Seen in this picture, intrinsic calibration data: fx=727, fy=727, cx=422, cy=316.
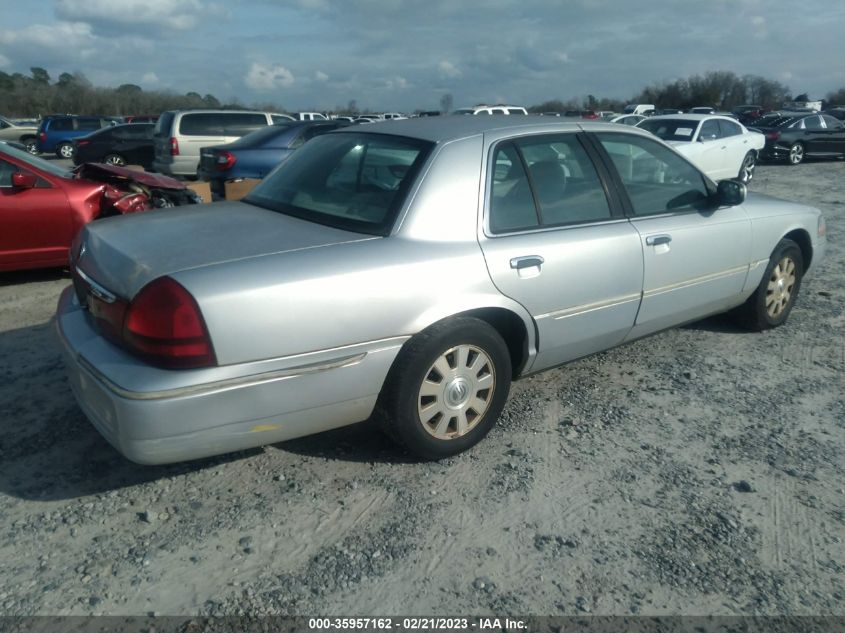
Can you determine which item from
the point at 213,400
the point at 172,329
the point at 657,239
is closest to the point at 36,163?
the point at 172,329

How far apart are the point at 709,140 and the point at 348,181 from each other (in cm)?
1276

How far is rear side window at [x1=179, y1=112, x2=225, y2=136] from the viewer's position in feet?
50.8

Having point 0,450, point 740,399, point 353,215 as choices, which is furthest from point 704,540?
point 0,450

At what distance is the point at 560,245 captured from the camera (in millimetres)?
3625

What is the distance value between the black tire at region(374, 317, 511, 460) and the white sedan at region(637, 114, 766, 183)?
459 inches

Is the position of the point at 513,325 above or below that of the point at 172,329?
below

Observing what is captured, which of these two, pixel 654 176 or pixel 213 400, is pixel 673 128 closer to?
pixel 654 176

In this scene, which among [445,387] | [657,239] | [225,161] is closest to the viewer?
[445,387]

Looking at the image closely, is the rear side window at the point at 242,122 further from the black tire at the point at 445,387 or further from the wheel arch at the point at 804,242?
the black tire at the point at 445,387

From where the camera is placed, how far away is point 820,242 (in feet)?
18.0

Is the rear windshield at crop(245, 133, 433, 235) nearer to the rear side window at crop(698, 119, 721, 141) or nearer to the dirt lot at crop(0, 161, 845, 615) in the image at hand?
the dirt lot at crop(0, 161, 845, 615)

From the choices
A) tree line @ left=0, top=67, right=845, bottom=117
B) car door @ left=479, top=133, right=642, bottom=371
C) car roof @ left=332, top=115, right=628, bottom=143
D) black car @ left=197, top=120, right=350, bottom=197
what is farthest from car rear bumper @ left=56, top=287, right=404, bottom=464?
tree line @ left=0, top=67, right=845, bottom=117

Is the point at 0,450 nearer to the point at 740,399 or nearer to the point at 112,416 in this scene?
the point at 112,416

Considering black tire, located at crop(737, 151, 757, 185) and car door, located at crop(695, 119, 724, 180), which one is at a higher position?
car door, located at crop(695, 119, 724, 180)
